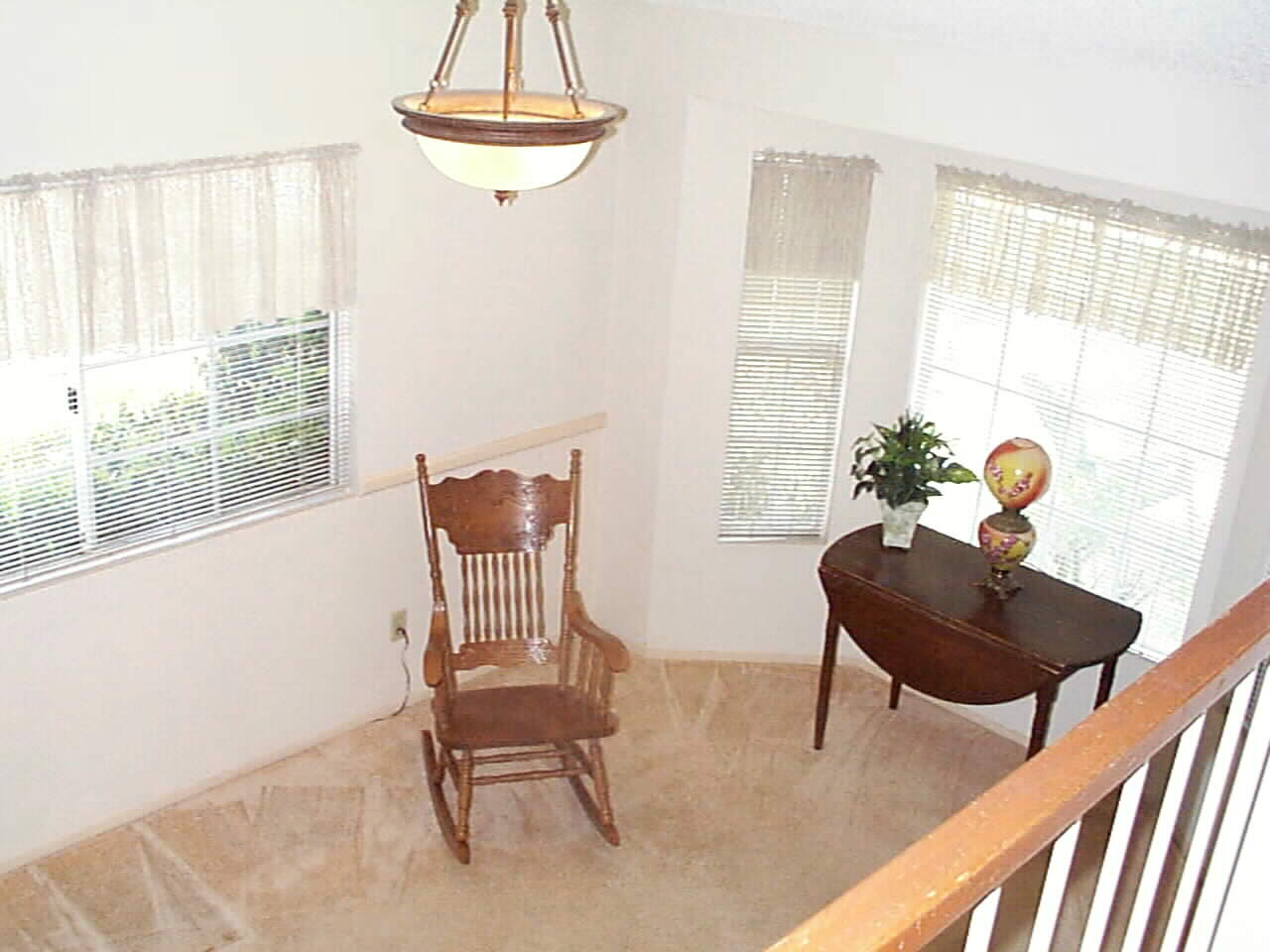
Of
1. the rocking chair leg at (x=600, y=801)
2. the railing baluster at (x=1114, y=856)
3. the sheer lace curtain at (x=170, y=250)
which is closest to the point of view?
the railing baluster at (x=1114, y=856)

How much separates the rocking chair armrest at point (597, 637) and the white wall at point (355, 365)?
621 millimetres

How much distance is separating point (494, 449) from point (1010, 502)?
1610 millimetres

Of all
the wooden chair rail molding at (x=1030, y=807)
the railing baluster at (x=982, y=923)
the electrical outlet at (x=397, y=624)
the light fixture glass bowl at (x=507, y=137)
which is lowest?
the electrical outlet at (x=397, y=624)

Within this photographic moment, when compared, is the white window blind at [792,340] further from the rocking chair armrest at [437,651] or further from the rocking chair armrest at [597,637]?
the rocking chair armrest at [437,651]

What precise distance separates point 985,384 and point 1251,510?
3.04 ft

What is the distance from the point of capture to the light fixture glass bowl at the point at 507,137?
241 cm

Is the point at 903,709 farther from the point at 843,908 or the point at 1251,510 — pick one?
the point at 843,908

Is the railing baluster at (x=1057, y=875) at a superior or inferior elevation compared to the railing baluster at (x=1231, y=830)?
superior

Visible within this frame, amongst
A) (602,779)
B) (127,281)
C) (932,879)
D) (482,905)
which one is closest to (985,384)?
(602,779)

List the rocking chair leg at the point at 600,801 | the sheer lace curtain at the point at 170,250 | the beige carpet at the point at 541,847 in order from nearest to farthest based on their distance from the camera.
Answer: the sheer lace curtain at the point at 170,250, the beige carpet at the point at 541,847, the rocking chair leg at the point at 600,801

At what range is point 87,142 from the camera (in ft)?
10.3

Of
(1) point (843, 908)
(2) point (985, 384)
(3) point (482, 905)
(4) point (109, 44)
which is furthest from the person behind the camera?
(2) point (985, 384)

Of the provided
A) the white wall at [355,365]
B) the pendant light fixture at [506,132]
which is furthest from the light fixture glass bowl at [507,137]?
the white wall at [355,365]

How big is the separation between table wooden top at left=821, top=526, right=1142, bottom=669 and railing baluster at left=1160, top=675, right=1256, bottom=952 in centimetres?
213
